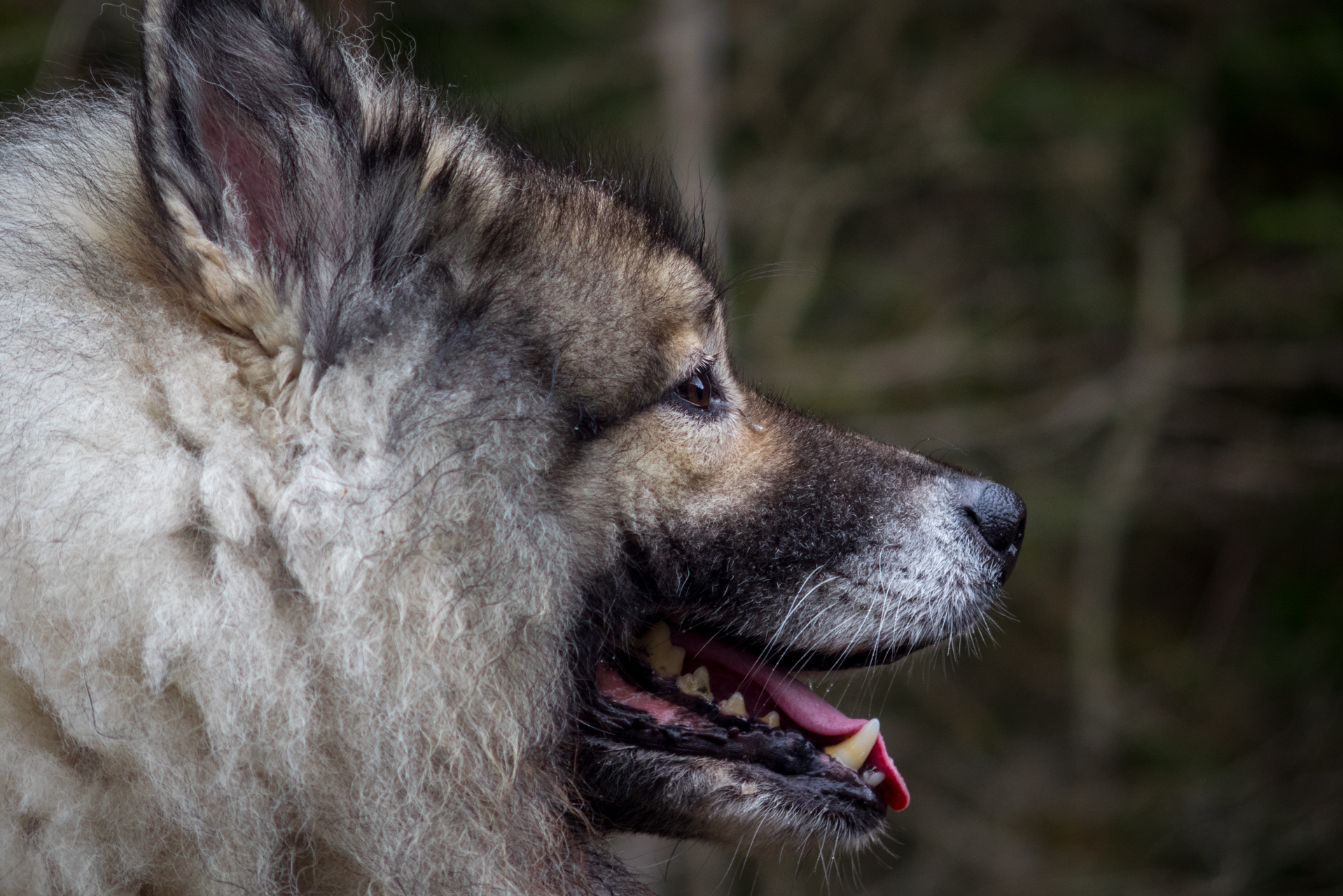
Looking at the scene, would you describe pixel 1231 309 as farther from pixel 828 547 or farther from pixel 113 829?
pixel 113 829

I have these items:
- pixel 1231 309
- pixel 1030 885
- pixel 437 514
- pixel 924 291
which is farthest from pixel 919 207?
pixel 437 514

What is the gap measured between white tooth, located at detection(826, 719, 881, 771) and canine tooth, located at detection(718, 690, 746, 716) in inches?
9.2

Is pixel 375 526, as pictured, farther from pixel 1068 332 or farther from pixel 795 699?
pixel 1068 332

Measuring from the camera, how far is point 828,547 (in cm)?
231

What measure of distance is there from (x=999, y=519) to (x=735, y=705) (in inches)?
29.4

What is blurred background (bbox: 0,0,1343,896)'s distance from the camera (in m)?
6.33

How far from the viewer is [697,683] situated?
92.3 inches

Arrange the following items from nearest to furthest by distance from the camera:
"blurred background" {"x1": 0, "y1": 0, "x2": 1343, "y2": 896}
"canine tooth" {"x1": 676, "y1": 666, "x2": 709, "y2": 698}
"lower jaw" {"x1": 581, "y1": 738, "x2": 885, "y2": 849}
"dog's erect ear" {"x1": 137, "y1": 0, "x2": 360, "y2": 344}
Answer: "dog's erect ear" {"x1": 137, "y1": 0, "x2": 360, "y2": 344} < "lower jaw" {"x1": 581, "y1": 738, "x2": 885, "y2": 849} < "canine tooth" {"x1": 676, "y1": 666, "x2": 709, "y2": 698} < "blurred background" {"x1": 0, "y1": 0, "x2": 1343, "y2": 896}

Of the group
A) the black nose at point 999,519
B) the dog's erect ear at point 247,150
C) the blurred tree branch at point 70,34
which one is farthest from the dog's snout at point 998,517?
the blurred tree branch at point 70,34

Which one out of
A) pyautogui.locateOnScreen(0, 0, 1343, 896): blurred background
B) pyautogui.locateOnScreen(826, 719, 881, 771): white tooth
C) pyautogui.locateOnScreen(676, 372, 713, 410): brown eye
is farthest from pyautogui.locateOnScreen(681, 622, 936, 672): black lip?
pyautogui.locateOnScreen(0, 0, 1343, 896): blurred background

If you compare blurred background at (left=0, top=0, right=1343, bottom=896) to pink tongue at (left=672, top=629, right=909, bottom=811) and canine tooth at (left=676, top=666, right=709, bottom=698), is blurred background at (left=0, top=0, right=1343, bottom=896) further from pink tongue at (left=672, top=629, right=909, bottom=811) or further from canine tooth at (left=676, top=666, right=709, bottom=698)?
canine tooth at (left=676, top=666, right=709, bottom=698)

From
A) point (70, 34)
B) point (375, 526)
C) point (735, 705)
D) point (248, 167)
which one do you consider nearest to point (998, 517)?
point (735, 705)

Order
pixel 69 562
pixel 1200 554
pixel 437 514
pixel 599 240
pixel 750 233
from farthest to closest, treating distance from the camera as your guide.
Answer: pixel 1200 554 < pixel 750 233 < pixel 599 240 < pixel 437 514 < pixel 69 562

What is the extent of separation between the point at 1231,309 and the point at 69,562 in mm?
6982
